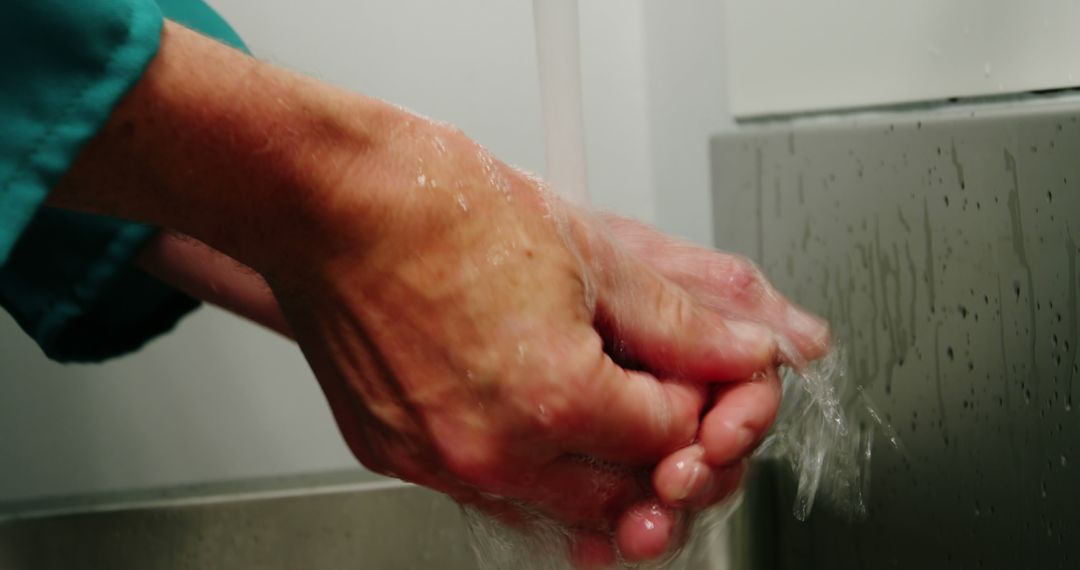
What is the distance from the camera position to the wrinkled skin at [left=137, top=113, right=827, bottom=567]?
0.37 metres

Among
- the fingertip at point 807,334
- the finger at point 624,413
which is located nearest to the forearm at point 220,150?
the finger at point 624,413

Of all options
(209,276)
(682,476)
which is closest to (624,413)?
Answer: (682,476)

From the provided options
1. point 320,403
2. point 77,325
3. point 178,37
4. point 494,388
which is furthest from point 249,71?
point 320,403

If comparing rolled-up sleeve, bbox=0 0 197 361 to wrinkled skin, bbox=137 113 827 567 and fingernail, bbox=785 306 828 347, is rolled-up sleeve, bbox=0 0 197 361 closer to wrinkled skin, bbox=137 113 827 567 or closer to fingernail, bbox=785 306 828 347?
wrinkled skin, bbox=137 113 827 567

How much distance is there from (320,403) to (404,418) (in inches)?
18.8

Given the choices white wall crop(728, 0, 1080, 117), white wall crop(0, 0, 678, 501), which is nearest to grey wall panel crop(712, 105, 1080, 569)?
white wall crop(728, 0, 1080, 117)

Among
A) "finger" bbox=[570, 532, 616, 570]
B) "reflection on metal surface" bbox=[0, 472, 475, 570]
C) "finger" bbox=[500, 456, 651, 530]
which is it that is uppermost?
"finger" bbox=[500, 456, 651, 530]

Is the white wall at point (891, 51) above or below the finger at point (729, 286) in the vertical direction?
above

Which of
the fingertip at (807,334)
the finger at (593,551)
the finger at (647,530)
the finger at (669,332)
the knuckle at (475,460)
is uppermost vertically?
the finger at (669,332)

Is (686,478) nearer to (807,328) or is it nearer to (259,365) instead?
(807,328)

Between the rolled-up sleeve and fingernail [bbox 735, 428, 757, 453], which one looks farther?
fingernail [bbox 735, 428, 757, 453]

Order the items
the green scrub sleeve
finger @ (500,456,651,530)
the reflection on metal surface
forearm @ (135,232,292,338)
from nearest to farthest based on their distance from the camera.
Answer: the green scrub sleeve → finger @ (500,456,651,530) → forearm @ (135,232,292,338) → the reflection on metal surface

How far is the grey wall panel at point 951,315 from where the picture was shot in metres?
0.44

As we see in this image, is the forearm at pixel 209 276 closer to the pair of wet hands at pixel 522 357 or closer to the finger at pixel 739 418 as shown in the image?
the pair of wet hands at pixel 522 357
